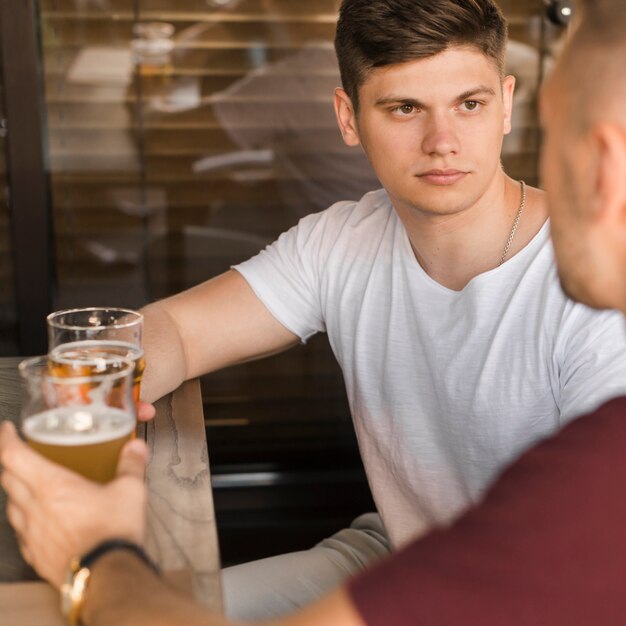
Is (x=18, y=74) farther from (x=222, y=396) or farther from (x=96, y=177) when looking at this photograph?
(x=222, y=396)

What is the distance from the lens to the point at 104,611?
0.87 m

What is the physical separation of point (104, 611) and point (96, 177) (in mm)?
2079

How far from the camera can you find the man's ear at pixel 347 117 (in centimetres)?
183

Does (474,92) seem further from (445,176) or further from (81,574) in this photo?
(81,574)

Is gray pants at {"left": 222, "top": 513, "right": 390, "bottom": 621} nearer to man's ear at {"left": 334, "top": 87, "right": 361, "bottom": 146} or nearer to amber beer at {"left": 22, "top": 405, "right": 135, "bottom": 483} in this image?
amber beer at {"left": 22, "top": 405, "right": 135, "bottom": 483}

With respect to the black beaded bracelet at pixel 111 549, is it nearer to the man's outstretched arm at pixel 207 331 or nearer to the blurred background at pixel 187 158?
the man's outstretched arm at pixel 207 331

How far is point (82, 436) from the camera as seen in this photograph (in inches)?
41.2

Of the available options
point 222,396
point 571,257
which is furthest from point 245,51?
point 571,257

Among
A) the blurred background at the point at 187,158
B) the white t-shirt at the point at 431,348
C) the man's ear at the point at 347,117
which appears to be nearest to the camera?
the white t-shirt at the point at 431,348

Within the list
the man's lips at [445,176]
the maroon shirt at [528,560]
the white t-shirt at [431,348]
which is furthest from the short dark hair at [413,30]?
the maroon shirt at [528,560]

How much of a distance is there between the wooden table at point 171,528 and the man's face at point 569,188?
1.51ft

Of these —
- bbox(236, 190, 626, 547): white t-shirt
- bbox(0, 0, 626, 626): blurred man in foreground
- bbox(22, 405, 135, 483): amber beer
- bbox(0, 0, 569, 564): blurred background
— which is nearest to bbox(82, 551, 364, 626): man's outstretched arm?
bbox(0, 0, 626, 626): blurred man in foreground

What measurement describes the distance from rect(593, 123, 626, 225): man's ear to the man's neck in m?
0.70

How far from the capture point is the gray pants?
1.56 metres
